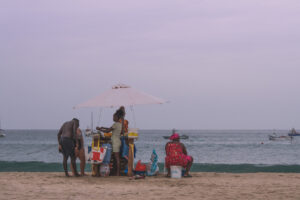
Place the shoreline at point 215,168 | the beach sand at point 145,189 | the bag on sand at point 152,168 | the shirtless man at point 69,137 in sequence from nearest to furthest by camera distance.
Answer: the beach sand at point 145,189 < the shirtless man at point 69,137 < the bag on sand at point 152,168 < the shoreline at point 215,168

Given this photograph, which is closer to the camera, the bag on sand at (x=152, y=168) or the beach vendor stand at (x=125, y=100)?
the beach vendor stand at (x=125, y=100)

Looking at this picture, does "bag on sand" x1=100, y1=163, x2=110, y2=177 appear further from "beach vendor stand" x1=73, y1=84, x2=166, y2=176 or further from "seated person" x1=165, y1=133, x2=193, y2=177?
"seated person" x1=165, y1=133, x2=193, y2=177

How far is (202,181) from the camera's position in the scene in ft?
29.9

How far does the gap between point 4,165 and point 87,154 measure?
8820mm

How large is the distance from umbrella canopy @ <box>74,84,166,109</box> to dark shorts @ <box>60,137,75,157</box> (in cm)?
92

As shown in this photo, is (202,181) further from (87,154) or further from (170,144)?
(87,154)

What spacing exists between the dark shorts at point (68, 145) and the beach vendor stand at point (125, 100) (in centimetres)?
90

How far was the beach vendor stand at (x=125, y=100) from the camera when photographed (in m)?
9.63

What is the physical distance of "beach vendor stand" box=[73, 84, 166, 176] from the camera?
963 cm

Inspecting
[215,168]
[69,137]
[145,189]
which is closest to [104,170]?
[69,137]

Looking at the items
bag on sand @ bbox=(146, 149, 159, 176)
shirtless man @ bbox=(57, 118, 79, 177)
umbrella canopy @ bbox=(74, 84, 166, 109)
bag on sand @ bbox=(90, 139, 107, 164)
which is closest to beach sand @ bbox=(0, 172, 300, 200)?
bag on sand @ bbox=(90, 139, 107, 164)

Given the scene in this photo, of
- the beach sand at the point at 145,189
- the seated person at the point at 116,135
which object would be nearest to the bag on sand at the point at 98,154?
the seated person at the point at 116,135

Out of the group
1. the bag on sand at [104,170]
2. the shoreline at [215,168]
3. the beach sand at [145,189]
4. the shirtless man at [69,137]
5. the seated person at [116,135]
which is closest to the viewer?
the beach sand at [145,189]

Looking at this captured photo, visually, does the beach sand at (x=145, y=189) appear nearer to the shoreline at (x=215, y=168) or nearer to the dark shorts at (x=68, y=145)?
the dark shorts at (x=68, y=145)
